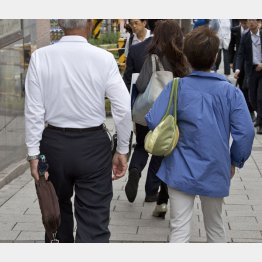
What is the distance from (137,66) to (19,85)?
8.66 ft

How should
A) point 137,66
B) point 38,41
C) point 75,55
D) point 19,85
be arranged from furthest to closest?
point 38,41, point 19,85, point 137,66, point 75,55

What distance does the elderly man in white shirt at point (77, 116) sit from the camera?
4340 millimetres

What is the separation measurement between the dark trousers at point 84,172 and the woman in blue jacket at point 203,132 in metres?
0.39

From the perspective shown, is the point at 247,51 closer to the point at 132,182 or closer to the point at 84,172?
the point at 132,182

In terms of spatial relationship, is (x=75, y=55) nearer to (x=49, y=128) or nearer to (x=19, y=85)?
(x=49, y=128)

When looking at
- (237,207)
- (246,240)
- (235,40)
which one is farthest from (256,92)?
(246,240)

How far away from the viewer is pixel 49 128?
4.45 meters

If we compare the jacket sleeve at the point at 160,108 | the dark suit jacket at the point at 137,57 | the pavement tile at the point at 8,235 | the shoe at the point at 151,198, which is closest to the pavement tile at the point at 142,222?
the shoe at the point at 151,198

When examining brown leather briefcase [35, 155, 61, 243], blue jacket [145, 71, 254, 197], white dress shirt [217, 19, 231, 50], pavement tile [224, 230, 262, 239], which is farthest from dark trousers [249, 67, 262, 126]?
brown leather briefcase [35, 155, 61, 243]

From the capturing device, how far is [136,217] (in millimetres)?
6496

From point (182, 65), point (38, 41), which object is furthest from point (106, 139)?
point (38, 41)

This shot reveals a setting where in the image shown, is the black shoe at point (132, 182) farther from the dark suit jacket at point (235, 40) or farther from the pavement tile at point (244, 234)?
→ the dark suit jacket at point (235, 40)

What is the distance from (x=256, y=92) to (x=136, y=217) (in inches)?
217

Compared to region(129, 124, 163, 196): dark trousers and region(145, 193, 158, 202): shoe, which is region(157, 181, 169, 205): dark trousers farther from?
region(145, 193, 158, 202): shoe
